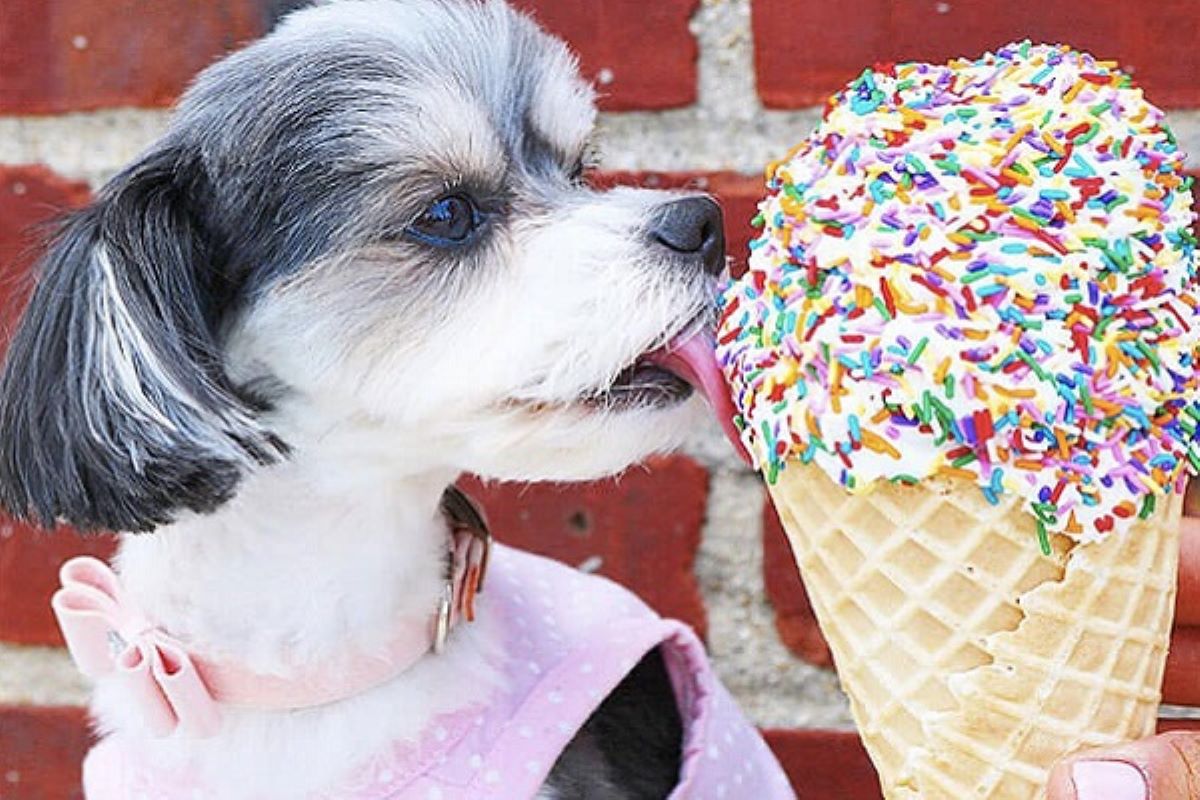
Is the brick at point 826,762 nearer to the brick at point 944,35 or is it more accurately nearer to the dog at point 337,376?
the dog at point 337,376

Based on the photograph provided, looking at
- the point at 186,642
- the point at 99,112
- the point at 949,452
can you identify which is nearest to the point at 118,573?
the point at 186,642

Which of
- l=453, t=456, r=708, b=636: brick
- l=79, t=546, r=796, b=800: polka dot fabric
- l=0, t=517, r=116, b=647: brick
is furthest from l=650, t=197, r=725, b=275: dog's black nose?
l=0, t=517, r=116, b=647: brick

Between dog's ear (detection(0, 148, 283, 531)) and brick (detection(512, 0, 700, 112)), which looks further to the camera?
brick (detection(512, 0, 700, 112))

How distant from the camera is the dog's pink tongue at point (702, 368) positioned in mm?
785

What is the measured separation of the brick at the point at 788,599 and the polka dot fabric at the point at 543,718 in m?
0.14

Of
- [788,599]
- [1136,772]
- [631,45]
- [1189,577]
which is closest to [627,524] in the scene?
[788,599]

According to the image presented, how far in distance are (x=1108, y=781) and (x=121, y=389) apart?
18.6 inches

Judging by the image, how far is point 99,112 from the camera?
1228mm

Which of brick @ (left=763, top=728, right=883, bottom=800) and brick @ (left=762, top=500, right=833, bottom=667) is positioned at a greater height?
brick @ (left=762, top=500, right=833, bottom=667)

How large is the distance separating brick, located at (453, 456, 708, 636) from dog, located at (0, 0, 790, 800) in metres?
0.26

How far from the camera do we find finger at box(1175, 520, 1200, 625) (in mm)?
869

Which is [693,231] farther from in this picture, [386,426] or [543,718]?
[543,718]

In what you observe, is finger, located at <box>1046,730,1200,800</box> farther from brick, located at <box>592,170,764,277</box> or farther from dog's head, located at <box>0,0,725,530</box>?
brick, located at <box>592,170,764,277</box>

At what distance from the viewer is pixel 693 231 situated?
32.6 inches
